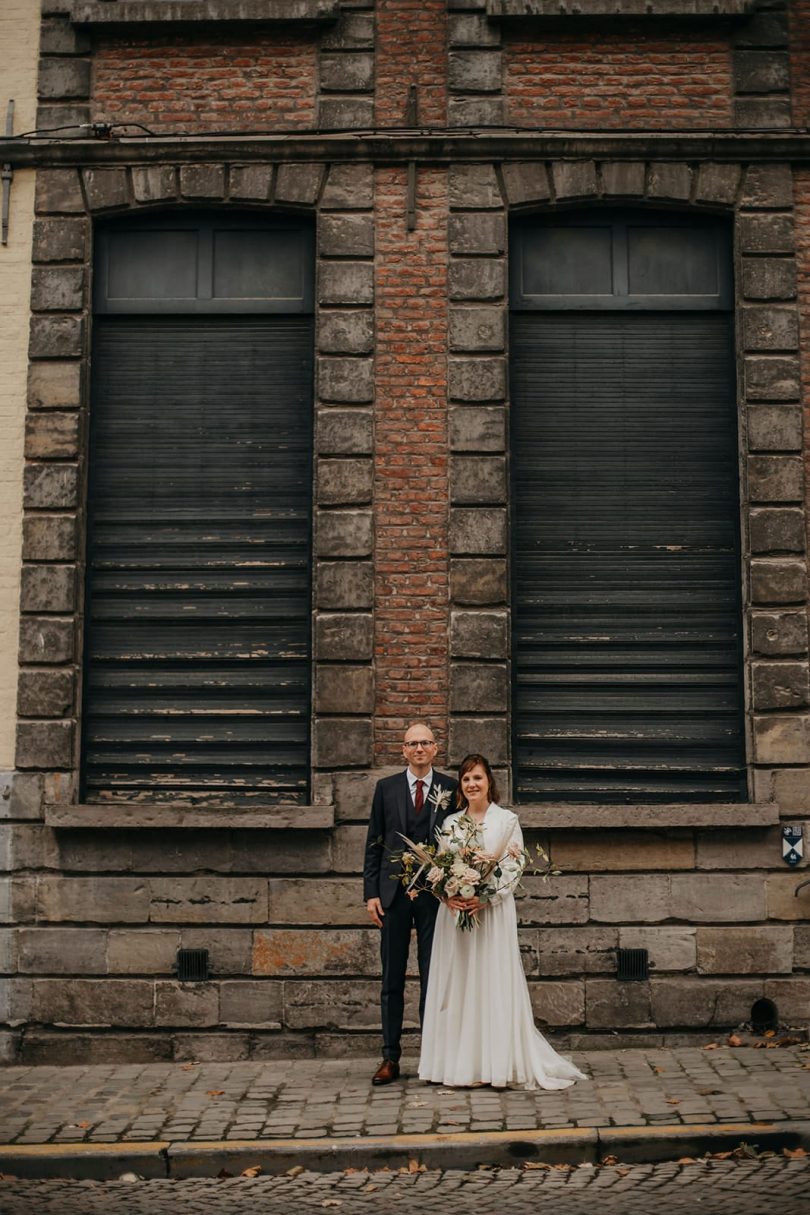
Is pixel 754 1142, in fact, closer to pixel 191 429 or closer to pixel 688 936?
pixel 688 936

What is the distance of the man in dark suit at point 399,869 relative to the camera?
8438 millimetres

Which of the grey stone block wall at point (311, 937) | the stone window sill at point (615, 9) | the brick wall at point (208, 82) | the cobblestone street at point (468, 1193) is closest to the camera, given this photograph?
the cobblestone street at point (468, 1193)

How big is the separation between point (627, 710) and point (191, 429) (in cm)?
393

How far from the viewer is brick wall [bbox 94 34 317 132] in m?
10.4

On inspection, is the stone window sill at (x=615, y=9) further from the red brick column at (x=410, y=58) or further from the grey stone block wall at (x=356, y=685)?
the red brick column at (x=410, y=58)

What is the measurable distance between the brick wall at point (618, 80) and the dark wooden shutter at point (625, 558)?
147 cm

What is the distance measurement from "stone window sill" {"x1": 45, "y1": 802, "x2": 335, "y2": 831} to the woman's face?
161 cm

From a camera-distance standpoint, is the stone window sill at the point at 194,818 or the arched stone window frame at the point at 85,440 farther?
the arched stone window frame at the point at 85,440

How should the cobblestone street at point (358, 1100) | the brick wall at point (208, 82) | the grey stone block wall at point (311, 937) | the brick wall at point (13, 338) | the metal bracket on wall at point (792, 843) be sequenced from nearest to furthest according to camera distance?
1. the cobblestone street at point (358, 1100)
2. the grey stone block wall at point (311, 937)
3. the metal bracket on wall at point (792, 843)
4. the brick wall at point (13, 338)
5. the brick wall at point (208, 82)

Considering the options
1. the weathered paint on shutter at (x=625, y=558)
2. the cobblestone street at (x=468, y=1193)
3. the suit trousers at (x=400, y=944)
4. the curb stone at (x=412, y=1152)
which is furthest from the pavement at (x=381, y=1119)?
the weathered paint on shutter at (x=625, y=558)

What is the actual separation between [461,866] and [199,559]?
11.5ft

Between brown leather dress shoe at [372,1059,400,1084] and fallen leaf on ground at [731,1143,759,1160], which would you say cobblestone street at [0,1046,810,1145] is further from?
fallen leaf on ground at [731,1143,759,1160]

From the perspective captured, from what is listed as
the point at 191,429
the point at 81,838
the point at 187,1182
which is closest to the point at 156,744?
the point at 81,838

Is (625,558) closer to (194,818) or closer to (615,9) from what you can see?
(194,818)
